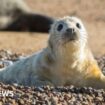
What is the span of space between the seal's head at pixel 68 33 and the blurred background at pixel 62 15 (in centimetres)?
477

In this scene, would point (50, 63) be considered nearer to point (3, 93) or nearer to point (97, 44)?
point (3, 93)

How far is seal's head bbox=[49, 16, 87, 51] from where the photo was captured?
7.68 m

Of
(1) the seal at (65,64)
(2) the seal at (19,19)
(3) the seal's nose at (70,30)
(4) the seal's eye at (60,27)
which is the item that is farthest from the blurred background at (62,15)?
(3) the seal's nose at (70,30)

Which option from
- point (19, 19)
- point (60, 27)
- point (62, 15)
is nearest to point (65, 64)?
point (60, 27)

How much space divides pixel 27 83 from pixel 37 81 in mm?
300

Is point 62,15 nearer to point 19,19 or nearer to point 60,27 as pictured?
point 19,19

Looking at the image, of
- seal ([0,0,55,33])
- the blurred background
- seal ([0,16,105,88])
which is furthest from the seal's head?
seal ([0,0,55,33])

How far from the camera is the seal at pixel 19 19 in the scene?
17.3 meters

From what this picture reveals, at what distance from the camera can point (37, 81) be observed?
802 centimetres

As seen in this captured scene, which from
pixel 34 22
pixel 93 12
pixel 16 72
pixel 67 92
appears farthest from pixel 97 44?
pixel 67 92

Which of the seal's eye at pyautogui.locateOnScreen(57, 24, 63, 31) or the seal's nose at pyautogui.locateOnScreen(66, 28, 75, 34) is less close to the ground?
the seal's eye at pyautogui.locateOnScreen(57, 24, 63, 31)

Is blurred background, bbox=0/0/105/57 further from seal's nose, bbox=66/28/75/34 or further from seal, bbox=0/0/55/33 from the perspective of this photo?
seal's nose, bbox=66/28/75/34

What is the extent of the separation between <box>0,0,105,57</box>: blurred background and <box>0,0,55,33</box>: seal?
0.43m

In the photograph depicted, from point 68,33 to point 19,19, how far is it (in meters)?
10.4
